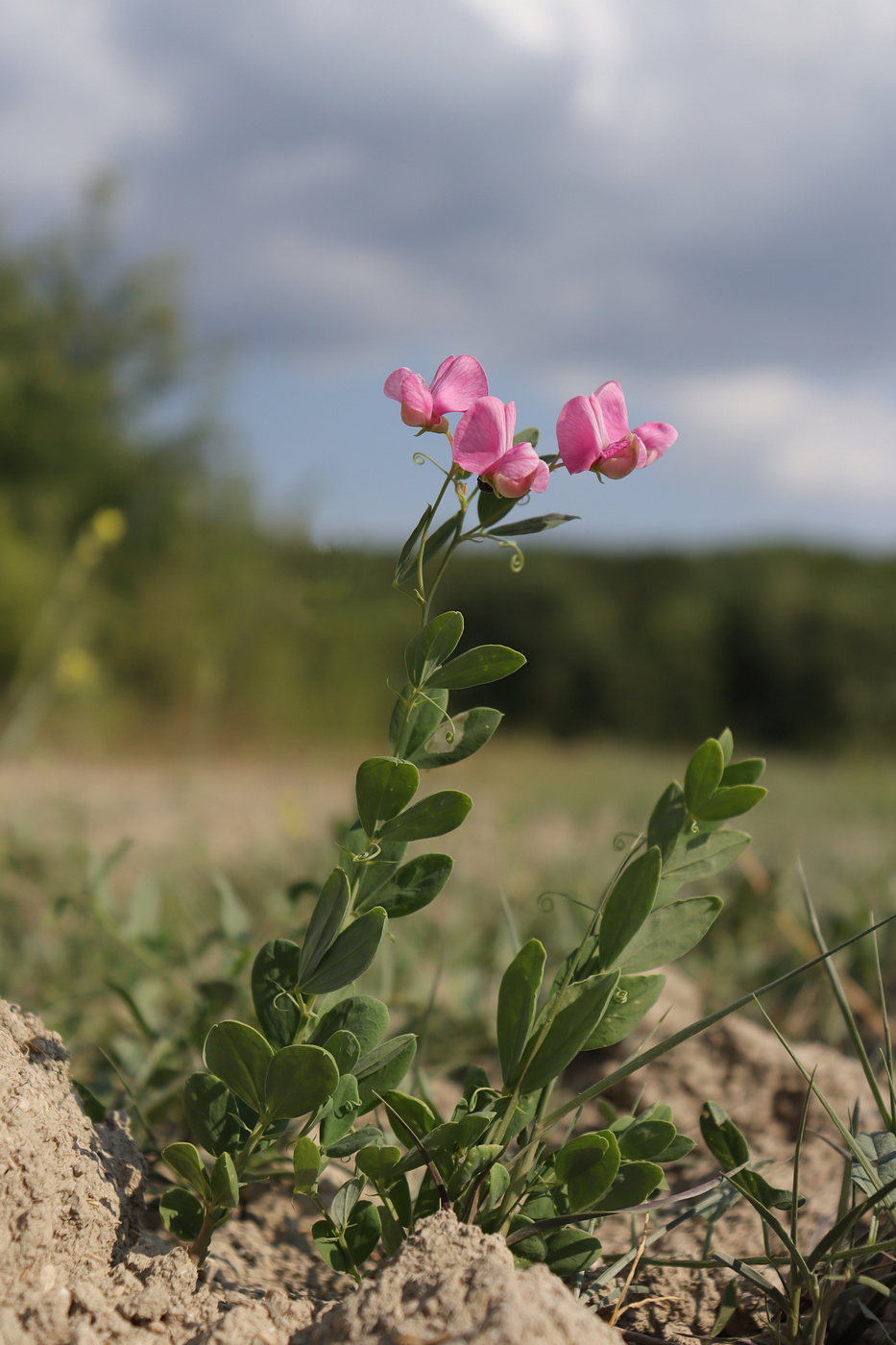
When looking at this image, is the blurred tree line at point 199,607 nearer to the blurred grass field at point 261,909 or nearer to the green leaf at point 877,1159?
the blurred grass field at point 261,909

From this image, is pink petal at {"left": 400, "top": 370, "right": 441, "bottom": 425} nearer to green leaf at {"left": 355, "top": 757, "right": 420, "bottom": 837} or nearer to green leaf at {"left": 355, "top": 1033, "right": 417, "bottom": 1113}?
green leaf at {"left": 355, "top": 757, "right": 420, "bottom": 837}

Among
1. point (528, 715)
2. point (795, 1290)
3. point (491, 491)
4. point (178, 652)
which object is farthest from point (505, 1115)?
point (528, 715)

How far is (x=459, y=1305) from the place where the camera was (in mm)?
442

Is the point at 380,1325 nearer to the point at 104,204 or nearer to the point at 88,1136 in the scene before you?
the point at 88,1136

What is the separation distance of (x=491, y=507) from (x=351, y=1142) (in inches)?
13.5

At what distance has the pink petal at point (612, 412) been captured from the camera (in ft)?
1.72

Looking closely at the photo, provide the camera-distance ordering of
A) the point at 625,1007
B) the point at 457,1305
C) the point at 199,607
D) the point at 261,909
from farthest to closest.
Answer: the point at 199,607 < the point at 261,909 < the point at 625,1007 < the point at 457,1305

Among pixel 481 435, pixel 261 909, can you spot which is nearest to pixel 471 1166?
pixel 481 435

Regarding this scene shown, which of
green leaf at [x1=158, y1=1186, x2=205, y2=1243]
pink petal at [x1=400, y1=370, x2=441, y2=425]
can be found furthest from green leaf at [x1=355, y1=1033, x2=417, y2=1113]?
pink petal at [x1=400, y1=370, x2=441, y2=425]

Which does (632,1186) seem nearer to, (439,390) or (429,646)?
(429,646)

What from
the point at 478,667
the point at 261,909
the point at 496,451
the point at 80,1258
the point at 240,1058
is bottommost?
the point at 261,909

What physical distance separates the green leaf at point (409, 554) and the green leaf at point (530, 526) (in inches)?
1.3

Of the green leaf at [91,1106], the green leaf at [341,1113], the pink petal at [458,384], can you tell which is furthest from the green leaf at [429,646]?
the green leaf at [91,1106]

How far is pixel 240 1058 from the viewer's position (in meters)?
0.51
